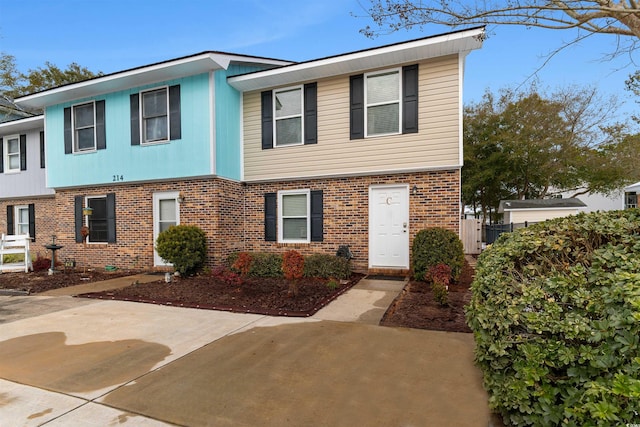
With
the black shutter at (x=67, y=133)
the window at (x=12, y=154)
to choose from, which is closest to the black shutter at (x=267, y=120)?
the black shutter at (x=67, y=133)

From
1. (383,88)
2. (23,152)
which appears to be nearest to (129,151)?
(23,152)

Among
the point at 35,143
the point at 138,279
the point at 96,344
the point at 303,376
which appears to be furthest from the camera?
the point at 35,143

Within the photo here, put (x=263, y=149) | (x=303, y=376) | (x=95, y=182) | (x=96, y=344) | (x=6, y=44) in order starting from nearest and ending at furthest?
(x=303, y=376) → (x=96, y=344) → (x=263, y=149) → (x=95, y=182) → (x=6, y=44)

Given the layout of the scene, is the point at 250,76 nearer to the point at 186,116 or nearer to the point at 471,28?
the point at 186,116

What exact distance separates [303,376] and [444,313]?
2.75 meters

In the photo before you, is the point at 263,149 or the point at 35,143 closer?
the point at 263,149

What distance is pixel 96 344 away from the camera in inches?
155

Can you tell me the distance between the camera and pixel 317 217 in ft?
28.8

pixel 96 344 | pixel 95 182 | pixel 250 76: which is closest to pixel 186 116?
pixel 250 76

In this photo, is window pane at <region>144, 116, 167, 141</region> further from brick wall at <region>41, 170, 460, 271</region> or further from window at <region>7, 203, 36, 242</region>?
window at <region>7, 203, 36, 242</region>

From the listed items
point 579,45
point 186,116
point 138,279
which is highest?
point 579,45

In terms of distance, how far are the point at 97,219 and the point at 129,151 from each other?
8.37 ft

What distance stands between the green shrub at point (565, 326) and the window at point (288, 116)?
7.12 meters

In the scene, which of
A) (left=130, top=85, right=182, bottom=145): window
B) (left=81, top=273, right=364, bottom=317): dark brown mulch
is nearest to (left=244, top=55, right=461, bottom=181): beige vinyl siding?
(left=130, top=85, right=182, bottom=145): window
